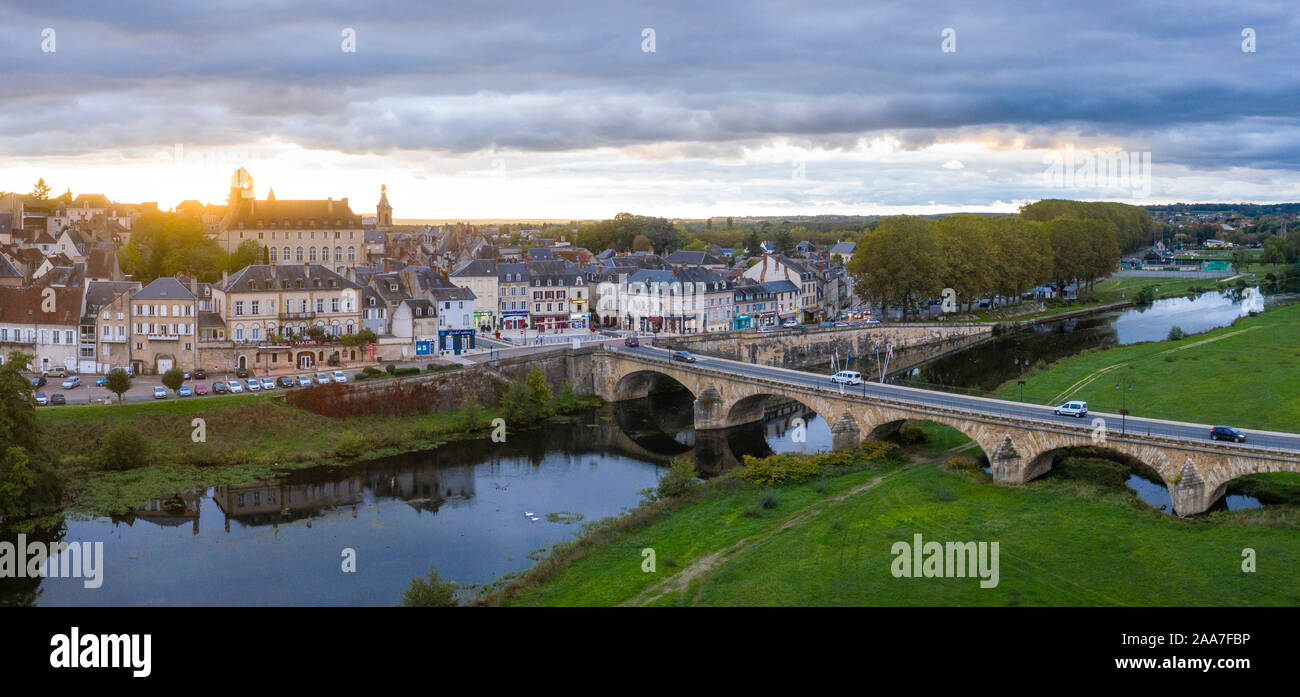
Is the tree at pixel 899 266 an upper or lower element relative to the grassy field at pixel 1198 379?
upper

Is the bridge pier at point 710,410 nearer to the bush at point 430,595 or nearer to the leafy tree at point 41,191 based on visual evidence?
the bush at point 430,595

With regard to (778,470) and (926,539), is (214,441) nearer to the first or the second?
(778,470)

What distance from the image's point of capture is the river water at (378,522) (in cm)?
3284

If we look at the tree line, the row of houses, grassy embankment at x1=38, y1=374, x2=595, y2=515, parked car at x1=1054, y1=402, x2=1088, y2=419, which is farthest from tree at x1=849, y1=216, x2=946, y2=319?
parked car at x1=1054, y1=402, x2=1088, y2=419

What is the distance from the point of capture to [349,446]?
50.6 metres

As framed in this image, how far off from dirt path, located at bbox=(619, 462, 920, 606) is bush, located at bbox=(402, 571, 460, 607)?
4.96 metres

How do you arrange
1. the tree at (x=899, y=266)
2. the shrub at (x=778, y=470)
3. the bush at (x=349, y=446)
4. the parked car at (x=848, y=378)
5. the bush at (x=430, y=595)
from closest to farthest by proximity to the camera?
the bush at (x=430, y=595) < the shrub at (x=778, y=470) < the bush at (x=349, y=446) < the parked car at (x=848, y=378) < the tree at (x=899, y=266)

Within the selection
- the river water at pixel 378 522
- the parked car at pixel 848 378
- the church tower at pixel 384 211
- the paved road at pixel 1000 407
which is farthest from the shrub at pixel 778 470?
the church tower at pixel 384 211

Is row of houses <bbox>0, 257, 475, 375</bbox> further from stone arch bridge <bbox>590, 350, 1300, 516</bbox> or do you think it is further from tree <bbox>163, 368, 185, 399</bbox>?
stone arch bridge <bbox>590, 350, 1300, 516</bbox>

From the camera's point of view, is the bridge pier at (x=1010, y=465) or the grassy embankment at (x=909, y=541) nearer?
the grassy embankment at (x=909, y=541)

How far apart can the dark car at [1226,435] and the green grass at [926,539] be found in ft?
11.4

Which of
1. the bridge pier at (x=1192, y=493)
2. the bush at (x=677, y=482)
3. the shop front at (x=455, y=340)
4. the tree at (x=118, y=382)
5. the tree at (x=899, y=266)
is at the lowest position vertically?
the bush at (x=677, y=482)
